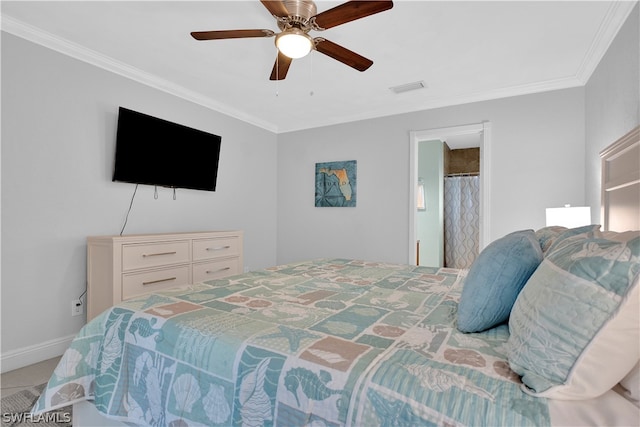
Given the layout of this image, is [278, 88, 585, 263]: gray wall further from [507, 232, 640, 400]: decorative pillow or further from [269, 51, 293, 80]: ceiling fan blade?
[507, 232, 640, 400]: decorative pillow

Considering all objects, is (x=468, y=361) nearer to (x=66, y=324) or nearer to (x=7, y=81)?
(x=66, y=324)

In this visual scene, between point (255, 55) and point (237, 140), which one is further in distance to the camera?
point (237, 140)

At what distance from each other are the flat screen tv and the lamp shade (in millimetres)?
3398

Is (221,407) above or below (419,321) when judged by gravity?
below

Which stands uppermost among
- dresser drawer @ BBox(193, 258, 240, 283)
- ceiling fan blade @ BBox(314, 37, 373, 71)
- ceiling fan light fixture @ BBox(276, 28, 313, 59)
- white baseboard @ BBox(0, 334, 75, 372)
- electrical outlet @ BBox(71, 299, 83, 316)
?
ceiling fan blade @ BBox(314, 37, 373, 71)

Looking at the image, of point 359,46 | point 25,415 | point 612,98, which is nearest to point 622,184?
point 612,98

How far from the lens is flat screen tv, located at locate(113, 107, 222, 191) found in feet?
9.23

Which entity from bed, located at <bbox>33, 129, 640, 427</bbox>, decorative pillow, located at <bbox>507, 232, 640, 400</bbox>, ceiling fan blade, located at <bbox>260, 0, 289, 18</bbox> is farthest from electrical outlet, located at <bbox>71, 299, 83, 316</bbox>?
decorative pillow, located at <bbox>507, 232, 640, 400</bbox>

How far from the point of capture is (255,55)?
2.66m

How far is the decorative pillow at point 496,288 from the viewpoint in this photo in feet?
3.55

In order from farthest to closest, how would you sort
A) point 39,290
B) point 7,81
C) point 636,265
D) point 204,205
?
point 204,205
point 39,290
point 7,81
point 636,265

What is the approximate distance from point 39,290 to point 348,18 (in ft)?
9.60

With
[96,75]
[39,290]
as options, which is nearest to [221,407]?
[39,290]

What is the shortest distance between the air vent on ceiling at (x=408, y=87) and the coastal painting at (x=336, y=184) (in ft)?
3.71
